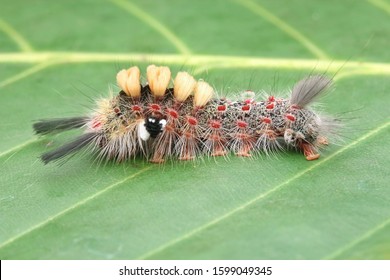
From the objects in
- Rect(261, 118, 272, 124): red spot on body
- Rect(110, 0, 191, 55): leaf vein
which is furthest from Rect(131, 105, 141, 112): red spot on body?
Rect(110, 0, 191, 55): leaf vein

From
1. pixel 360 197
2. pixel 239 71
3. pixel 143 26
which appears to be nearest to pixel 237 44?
pixel 239 71

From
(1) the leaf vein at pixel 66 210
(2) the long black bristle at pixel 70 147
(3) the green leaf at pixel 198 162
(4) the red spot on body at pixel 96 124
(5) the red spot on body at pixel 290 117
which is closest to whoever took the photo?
(3) the green leaf at pixel 198 162

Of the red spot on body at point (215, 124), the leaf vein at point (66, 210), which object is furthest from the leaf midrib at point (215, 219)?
the red spot on body at point (215, 124)

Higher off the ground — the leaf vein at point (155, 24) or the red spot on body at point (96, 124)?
the leaf vein at point (155, 24)

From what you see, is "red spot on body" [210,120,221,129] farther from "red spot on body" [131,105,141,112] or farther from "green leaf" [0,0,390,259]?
"red spot on body" [131,105,141,112]

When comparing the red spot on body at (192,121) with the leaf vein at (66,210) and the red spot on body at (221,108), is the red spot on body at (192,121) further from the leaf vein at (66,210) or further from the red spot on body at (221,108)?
the leaf vein at (66,210)

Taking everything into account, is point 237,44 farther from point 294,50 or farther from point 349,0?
point 349,0

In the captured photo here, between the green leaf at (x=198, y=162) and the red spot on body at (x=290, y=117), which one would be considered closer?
the green leaf at (x=198, y=162)

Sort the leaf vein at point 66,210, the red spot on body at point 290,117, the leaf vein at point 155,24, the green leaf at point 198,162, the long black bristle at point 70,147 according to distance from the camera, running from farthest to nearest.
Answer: the leaf vein at point 155,24
the red spot on body at point 290,117
the long black bristle at point 70,147
the leaf vein at point 66,210
the green leaf at point 198,162
